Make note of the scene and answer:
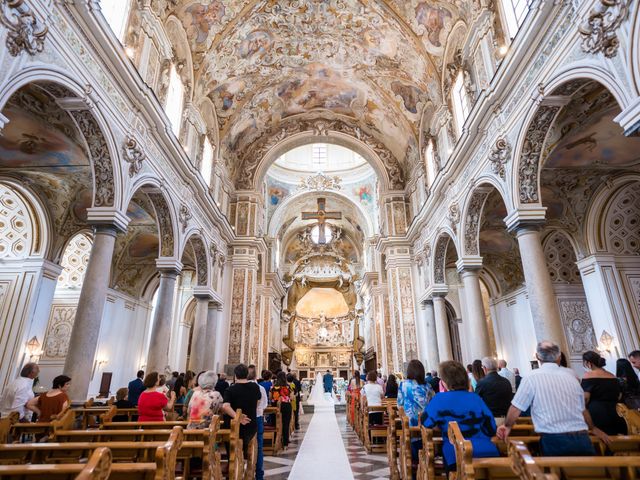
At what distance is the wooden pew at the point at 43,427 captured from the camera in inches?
167

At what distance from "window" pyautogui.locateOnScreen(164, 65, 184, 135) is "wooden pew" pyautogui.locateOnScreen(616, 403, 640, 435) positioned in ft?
37.3

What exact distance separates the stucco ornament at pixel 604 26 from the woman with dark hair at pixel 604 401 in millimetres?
4086

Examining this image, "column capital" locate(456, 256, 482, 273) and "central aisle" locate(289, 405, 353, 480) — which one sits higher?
"column capital" locate(456, 256, 482, 273)

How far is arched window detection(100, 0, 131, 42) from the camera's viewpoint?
8258mm

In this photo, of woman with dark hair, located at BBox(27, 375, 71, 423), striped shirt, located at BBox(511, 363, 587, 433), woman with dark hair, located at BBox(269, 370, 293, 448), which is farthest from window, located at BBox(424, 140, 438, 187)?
woman with dark hair, located at BBox(27, 375, 71, 423)

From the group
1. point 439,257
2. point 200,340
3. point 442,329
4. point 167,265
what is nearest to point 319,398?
point 200,340

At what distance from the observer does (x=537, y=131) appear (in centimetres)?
756

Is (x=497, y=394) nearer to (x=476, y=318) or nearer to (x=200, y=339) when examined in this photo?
(x=476, y=318)

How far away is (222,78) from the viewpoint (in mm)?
14375

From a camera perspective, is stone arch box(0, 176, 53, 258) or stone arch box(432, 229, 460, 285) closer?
stone arch box(0, 176, 53, 258)

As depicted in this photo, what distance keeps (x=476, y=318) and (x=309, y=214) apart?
1381 cm

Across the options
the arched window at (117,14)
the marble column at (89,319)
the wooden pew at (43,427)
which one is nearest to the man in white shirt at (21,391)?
the marble column at (89,319)

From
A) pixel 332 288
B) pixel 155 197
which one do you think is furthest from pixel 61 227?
pixel 332 288

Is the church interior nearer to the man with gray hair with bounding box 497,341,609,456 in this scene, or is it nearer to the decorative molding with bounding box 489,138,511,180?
the decorative molding with bounding box 489,138,511,180
